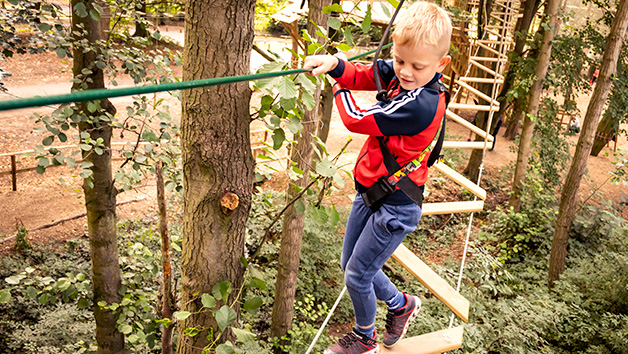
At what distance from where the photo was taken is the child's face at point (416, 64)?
1666 millimetres

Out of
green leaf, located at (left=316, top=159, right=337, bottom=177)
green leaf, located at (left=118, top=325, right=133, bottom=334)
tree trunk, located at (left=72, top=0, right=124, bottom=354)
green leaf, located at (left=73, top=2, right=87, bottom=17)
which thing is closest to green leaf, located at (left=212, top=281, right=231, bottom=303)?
green leaf, located at (left=316, top=159, right=337, bottom=177)

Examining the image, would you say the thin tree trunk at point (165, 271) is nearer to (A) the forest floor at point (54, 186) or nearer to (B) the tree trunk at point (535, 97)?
(A) the forest floor at point (54, 186)

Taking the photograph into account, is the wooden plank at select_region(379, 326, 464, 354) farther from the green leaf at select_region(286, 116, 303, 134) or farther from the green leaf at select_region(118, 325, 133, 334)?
the green leaf at select_region(118, 325, 133, 334)

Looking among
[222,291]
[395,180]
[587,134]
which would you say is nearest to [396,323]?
[395,180]

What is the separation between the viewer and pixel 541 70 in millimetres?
7461

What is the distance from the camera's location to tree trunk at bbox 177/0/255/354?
4.97 ft

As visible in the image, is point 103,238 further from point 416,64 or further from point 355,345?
point 416,64

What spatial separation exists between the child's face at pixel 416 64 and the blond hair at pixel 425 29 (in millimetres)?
23

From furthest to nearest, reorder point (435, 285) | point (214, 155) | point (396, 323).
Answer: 1. point (435, 285)
2. point (396, 323)
3. point (214, 155)

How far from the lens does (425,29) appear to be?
161 centimetres

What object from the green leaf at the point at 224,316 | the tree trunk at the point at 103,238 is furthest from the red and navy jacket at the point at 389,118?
the tree trunk at the point at 103,238

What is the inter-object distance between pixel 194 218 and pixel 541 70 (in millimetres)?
7452

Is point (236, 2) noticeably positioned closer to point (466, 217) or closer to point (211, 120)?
point (211, 120)

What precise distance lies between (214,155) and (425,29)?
0.89 meters
